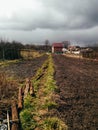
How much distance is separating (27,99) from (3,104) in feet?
3.17

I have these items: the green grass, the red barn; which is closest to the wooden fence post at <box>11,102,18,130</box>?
the green grass

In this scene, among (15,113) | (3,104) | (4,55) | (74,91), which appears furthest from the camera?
(4,55)

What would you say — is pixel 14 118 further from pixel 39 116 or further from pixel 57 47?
pixel 57 47

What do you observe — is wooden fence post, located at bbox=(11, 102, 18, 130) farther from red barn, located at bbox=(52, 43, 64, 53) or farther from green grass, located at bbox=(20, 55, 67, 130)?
red barn, located at bbox=(52, 43, 64, 53)

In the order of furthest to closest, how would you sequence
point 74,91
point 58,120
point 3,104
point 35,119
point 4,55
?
point 4,55
point 74,91
point 3,104
point 35,119
point 58,120

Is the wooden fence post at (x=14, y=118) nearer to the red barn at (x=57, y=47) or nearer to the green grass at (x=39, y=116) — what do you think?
the green grass at (x=39, y=116)

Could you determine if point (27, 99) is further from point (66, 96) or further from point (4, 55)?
point (4, 55)

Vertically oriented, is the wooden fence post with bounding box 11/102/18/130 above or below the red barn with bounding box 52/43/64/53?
above

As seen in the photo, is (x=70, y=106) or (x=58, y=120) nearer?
(x=58, y=120)

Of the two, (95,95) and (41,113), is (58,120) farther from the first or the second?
(95,95)

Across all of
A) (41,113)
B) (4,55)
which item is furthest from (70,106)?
(4,55)

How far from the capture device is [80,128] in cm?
716

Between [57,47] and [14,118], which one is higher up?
[14,118]

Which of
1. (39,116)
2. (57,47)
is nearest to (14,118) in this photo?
(39,116)
